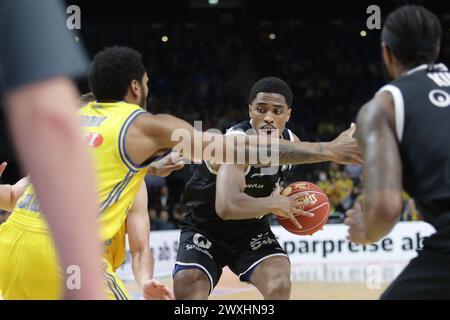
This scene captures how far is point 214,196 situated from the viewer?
5359 millimetres

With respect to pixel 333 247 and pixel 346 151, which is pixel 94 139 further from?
pixel 333 247

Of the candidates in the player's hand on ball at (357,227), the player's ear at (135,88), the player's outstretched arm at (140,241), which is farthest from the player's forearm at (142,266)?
the player's hand on ball at (357,227)

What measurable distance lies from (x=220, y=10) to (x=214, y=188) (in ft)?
53.5

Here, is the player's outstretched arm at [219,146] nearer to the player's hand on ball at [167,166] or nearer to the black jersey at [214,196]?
the player's hand on ball at [167,166]

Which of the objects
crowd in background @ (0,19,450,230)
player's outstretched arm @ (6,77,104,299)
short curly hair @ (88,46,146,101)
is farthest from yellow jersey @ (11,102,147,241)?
crowd in background @ (0,19,450,230)

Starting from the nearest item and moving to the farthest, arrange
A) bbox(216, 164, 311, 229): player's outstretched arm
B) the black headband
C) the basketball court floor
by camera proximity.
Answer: the black headband, bbox(216, 164, 311, 229): player's outstretched arm, the basketball court floor

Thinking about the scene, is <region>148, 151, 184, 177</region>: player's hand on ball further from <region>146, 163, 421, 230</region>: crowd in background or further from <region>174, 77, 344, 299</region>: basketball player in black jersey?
<region>146, 163, 421, 230</region>: crowd in background

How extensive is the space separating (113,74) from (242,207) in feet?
4.58

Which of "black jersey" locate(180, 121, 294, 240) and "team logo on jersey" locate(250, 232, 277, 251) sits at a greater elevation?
"black jersey" locate(180, 121, 294, 240)

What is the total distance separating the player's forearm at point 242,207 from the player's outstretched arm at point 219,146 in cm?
92

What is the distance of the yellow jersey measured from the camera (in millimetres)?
3482

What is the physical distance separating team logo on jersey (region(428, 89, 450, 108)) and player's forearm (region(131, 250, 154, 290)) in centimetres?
214
